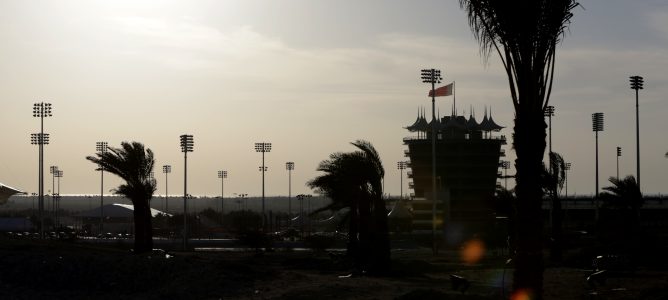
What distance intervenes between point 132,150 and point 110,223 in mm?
95401

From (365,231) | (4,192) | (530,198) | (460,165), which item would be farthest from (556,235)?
(460,165)

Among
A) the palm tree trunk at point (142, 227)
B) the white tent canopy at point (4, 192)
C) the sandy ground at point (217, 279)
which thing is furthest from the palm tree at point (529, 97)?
the white tent canopy at point (4, 192)

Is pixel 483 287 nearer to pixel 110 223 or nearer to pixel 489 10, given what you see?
pixel 489 10

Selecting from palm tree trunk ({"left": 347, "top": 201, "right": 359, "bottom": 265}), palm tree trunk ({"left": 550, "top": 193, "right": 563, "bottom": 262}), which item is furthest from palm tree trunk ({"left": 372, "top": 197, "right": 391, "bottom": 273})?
palm tree trunk ({"left": 550, "top": 193, "right": 563, "bottom": 262})

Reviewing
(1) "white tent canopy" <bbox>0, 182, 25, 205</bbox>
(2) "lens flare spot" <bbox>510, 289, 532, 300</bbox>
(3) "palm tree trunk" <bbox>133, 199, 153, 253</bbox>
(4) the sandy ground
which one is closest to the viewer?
(2) "lens flare spot" <bbox>510, 289, 532, 300</bbox>

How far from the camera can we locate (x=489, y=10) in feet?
61.2

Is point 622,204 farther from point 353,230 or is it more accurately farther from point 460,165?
point 460,165

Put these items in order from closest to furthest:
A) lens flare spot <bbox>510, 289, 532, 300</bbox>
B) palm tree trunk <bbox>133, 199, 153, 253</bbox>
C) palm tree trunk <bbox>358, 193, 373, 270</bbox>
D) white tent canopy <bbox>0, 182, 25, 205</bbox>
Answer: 1. lens flare spot <bbox>510, 289, 532, 300</bbox>
2. palm tree trunk <bbox>358, 193, 373, 270</bbox>
3. palm tree trunk <bbox>133, 199, 153, 253</bbox>
4. white tent canopy <bbox>0, 182, 25, 205</bbox>

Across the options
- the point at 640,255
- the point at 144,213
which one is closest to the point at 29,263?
the point at 144,213

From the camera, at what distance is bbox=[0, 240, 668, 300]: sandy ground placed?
100.0 ft

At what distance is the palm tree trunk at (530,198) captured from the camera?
1772 centimetres

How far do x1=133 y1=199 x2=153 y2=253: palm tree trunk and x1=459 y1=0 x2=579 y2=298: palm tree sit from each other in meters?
33.3

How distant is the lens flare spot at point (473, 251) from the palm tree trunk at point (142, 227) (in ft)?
59.3

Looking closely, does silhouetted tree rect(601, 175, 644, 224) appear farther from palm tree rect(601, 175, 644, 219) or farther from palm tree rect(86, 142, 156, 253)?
palm tree rect(86, 142, 156, 253)
